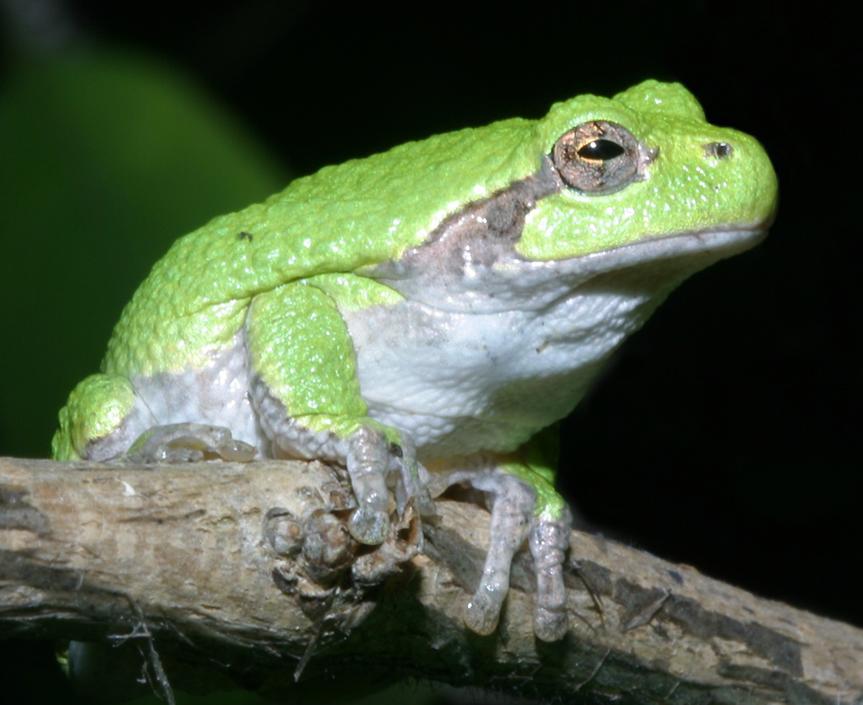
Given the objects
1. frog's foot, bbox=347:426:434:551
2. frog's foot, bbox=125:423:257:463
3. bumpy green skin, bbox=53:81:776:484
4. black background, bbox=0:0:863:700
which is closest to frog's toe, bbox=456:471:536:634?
bumpy green skin, bbox=53:81:776:484

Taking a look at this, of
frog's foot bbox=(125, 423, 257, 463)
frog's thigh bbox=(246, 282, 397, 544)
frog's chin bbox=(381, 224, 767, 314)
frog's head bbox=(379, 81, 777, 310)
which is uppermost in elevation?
frog's head bbox=(379, 81, 777, 310)

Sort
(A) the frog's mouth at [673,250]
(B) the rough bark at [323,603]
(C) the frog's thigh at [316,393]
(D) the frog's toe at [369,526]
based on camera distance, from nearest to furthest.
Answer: (B) the rough bark at [323,603]
(D) the frog's toe at [369,526]
(C) the frog's thigh at [316,393]
(A) the frog's mouth at [673,250]

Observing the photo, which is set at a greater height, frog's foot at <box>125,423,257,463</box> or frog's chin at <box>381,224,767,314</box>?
frog's chin at <box>381,224,767,314</box>

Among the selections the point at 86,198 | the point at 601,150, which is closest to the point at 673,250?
the point at 601,150

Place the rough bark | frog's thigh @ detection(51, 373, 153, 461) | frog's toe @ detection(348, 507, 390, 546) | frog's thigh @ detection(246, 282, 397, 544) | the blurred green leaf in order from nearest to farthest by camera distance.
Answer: the rough bark
frog's toe @ detection(348, 507, 390, 546)
frog's thigh @ detection(246, 282, 397, 544)
frog's thigh @ detection(51, 373, 153, 461)
the blurred green leaf

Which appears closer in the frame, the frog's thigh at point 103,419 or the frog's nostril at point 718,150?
the frog's nostril at point 718,150

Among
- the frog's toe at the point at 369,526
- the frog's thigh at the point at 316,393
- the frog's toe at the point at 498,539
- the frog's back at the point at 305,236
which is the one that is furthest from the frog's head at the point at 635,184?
the frog's toe at the point at 369,526

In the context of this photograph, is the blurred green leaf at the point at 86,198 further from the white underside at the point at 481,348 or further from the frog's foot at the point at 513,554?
the frog's foot at the point at 513,554

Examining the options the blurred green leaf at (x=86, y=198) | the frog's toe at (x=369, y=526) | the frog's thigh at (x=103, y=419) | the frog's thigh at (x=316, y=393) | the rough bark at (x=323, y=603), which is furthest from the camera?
the blurred green leaf at (x=86, y=198)

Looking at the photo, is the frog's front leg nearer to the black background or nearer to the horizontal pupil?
the horizontal pupil
